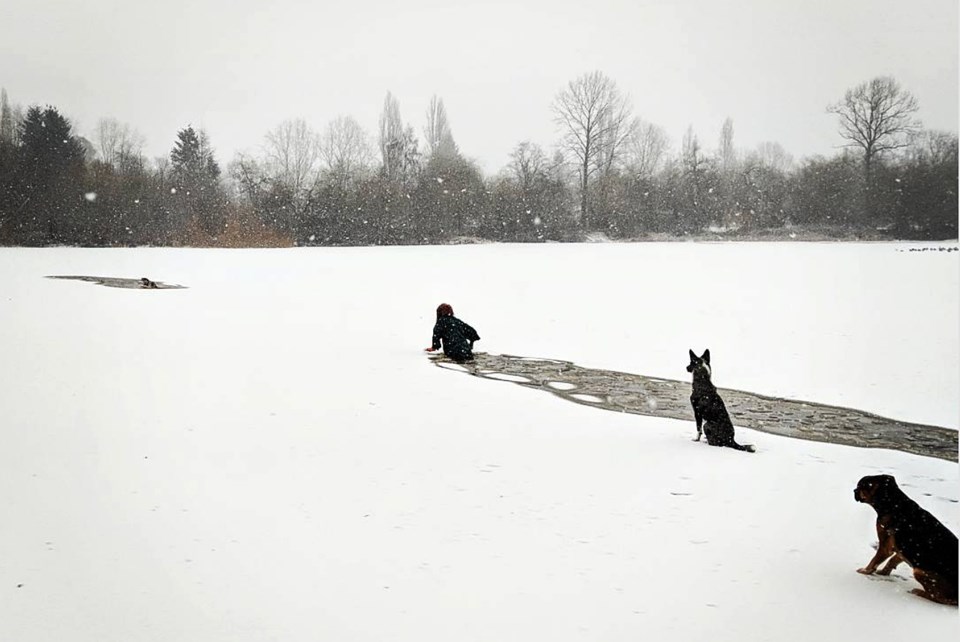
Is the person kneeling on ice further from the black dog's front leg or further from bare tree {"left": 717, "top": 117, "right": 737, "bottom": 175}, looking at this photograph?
bare tree {"left": 717, "top": 117, "right": 737, "bottom": 175}

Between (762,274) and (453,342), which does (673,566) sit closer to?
(453,342)

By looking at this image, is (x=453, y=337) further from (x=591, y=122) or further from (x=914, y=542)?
(x=591, y=122)

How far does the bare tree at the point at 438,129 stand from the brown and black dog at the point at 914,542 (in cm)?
2486

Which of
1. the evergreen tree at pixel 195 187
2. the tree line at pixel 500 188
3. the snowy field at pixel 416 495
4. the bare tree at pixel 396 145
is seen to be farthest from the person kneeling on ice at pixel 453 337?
the bare tree at pixel 396 145

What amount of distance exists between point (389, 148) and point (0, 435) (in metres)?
22.8

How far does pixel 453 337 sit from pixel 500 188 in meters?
18.7

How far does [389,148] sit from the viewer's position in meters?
25.3

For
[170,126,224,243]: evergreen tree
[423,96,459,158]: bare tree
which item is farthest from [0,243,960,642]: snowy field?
[423,96,459,158]: bare tree

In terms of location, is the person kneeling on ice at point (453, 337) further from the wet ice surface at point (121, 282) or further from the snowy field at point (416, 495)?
the wet ice surface at point (121, 282)

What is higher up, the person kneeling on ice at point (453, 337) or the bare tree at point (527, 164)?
the bare tree at point (527, 164)

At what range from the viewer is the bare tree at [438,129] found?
26078mm

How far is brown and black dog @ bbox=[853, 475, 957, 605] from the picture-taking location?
6.35ft

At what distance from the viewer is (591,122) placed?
74.2 ft

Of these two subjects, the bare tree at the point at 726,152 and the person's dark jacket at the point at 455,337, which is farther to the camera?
the bare tree at the point at 726,152
